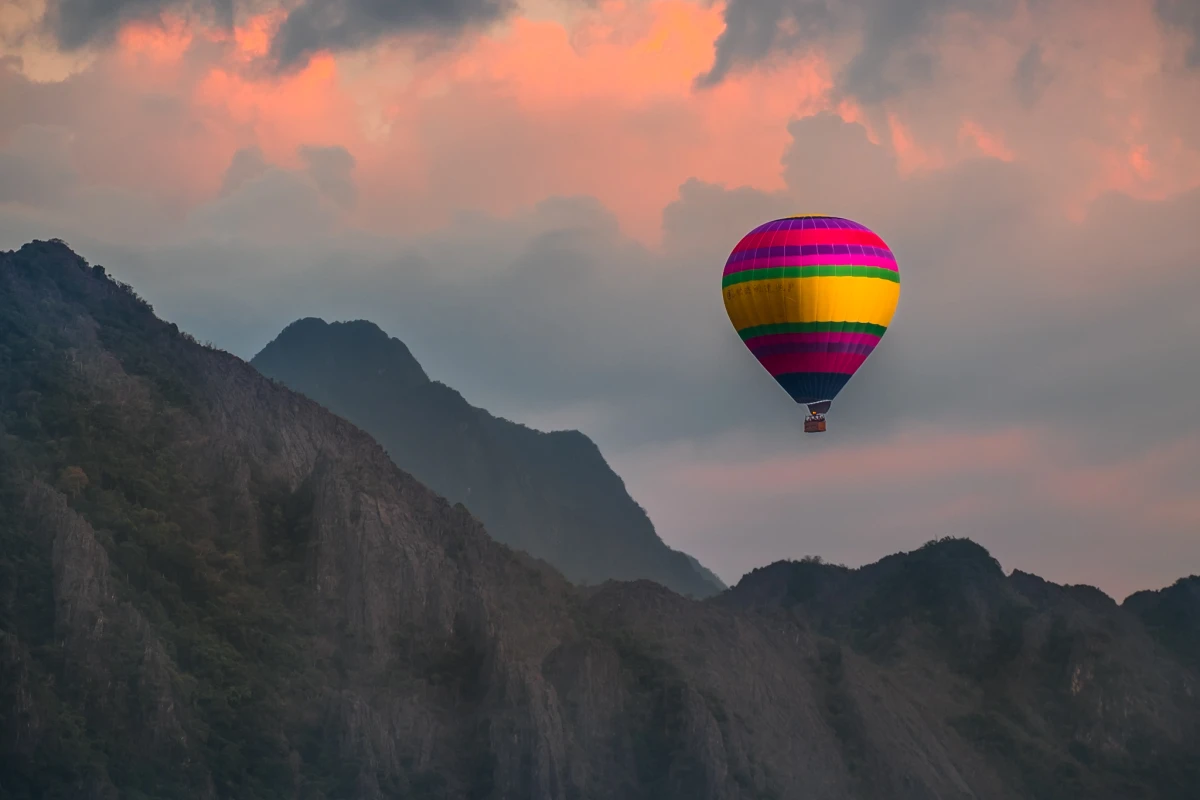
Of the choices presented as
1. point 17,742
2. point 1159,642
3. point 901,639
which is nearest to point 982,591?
point 901,639

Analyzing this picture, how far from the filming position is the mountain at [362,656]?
9419 centimetres

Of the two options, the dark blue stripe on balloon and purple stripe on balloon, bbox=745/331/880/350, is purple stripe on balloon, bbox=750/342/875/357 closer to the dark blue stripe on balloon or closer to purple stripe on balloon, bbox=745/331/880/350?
purple stripe on balloon, bbox=745/331/880/350

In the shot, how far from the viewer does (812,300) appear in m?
75.3

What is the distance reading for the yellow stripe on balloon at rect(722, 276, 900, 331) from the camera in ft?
247

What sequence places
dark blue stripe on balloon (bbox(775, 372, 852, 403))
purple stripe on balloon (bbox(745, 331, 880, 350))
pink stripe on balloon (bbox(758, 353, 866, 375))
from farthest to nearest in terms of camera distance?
dark blue stripe on balloon (bbox(775, 372, 852, 403))
pink stripe on balloon (bbox(758, 353, 866, 375))
purple stripe on balloon (bbox(745, 331, 880, 350))

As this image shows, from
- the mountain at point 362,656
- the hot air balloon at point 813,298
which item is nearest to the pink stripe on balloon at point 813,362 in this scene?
the hot air balloon at point 813,298

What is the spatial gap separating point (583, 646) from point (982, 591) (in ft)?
158

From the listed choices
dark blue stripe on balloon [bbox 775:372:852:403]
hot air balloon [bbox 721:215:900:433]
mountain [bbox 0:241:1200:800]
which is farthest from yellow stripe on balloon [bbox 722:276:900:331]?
mountain [bbox 0:241:1200:800]

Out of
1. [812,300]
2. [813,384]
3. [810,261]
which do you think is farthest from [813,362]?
[810,261]

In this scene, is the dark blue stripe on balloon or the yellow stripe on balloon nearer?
the yellow stripe on balloon

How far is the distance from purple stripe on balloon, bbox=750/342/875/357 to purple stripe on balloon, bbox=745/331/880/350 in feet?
0.40

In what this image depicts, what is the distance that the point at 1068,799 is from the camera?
130375 millimetres

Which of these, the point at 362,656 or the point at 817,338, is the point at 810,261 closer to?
the point at 817,338

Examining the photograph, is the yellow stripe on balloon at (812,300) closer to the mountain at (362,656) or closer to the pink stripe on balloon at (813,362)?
the pink stripe on balloon at (813,362)
